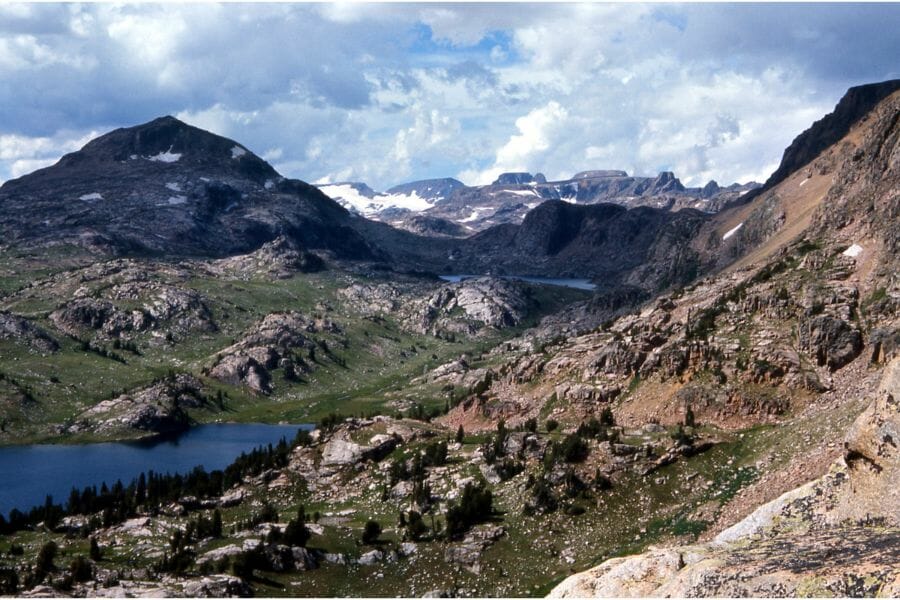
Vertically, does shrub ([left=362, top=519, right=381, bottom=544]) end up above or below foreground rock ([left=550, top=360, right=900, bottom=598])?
below

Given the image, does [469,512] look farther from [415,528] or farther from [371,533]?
[371,533]

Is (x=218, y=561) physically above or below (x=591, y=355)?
below

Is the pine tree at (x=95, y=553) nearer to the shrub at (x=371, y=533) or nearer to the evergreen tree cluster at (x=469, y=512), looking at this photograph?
the shrub at (x=371, y=533)

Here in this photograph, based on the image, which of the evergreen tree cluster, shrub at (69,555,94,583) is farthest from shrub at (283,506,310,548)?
shrub at (69,555,94,583)

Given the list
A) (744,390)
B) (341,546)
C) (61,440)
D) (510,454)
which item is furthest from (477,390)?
(61,440)

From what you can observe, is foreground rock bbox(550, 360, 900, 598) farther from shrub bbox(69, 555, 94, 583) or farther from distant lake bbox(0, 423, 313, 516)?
distant lake bbox(0, 423, 313, 516)

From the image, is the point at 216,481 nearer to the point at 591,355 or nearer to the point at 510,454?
the point at 510,454

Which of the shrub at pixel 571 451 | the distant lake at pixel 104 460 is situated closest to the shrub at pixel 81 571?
the shrub at pixel 571 451

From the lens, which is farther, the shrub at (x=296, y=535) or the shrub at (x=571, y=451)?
the shrub at (x=571, y=451)

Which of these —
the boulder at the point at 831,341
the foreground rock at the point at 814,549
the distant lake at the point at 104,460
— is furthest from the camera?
the distant lake at the point at 104,460
